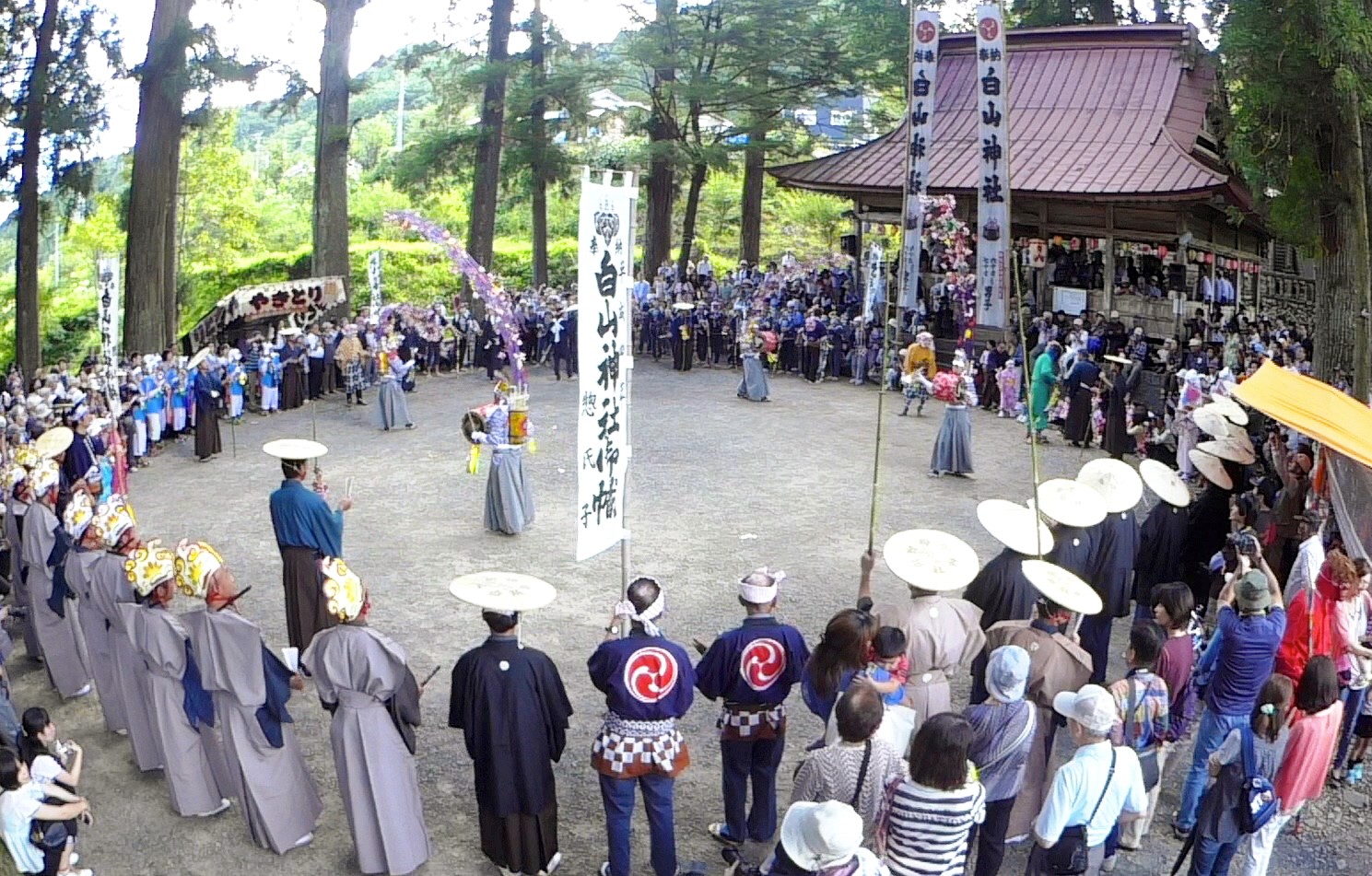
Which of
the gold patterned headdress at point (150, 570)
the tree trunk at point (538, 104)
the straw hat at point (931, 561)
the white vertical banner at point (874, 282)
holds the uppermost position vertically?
the tree trunk at point (538, 104)

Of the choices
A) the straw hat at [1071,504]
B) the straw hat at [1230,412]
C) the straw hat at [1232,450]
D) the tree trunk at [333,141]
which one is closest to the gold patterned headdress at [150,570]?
the straw hat at [1071,504]

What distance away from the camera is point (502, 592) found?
5.87 metres

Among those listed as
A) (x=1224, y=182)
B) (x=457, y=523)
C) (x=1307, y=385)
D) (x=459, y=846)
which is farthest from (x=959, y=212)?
(x=459, y=846)

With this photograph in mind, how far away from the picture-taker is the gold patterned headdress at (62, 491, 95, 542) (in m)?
7.70

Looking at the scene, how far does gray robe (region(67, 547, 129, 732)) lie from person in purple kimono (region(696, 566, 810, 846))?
12.3 feet

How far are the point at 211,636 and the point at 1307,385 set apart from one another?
7.09 m

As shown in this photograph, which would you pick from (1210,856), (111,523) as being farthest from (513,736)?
(1210,856)

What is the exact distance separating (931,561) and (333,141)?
20.3 meters

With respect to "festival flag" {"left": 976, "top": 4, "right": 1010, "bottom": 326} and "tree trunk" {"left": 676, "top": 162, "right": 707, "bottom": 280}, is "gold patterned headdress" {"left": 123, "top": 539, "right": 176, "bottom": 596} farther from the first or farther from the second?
"tree trunk" {"left": 676, "top": 162, "right": 707, "bottom": 280}

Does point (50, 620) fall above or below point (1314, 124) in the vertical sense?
below

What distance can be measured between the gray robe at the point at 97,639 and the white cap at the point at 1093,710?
5.50 metres

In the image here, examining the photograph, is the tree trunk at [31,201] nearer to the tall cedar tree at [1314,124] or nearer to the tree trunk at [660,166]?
the tree trunk at [660,166]

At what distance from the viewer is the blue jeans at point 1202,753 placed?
6.56 metres

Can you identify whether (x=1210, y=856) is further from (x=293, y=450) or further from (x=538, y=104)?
(x=538, y=104)
